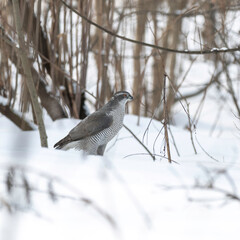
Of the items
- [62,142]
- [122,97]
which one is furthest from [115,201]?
[122,97]

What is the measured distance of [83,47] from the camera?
5.14m

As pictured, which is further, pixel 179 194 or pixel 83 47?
pixel 83 47

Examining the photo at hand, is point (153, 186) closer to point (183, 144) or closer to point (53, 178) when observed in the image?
point (53, 178)

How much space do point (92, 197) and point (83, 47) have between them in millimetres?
3111

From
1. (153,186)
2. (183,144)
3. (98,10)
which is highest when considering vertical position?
(98,10)

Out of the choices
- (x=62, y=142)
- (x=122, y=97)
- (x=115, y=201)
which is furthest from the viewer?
(x=122, y=97)

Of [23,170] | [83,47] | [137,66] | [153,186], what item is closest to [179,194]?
[153,186]

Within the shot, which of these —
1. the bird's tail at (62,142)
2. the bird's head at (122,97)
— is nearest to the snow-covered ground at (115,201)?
the bird's tail at (62,142)

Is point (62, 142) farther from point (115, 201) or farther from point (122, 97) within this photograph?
point (115, 201)

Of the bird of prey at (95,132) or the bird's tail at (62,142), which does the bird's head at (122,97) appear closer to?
the bird of prey at (95,132)

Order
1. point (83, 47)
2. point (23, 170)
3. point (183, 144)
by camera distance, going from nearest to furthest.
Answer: point (23, 170) → point (183, 144) → point (83, 47)

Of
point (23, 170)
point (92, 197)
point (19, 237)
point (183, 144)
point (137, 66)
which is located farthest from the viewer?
point (137, 66)

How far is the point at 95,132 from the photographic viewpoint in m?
4.40

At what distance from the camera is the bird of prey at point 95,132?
14.4 feet
